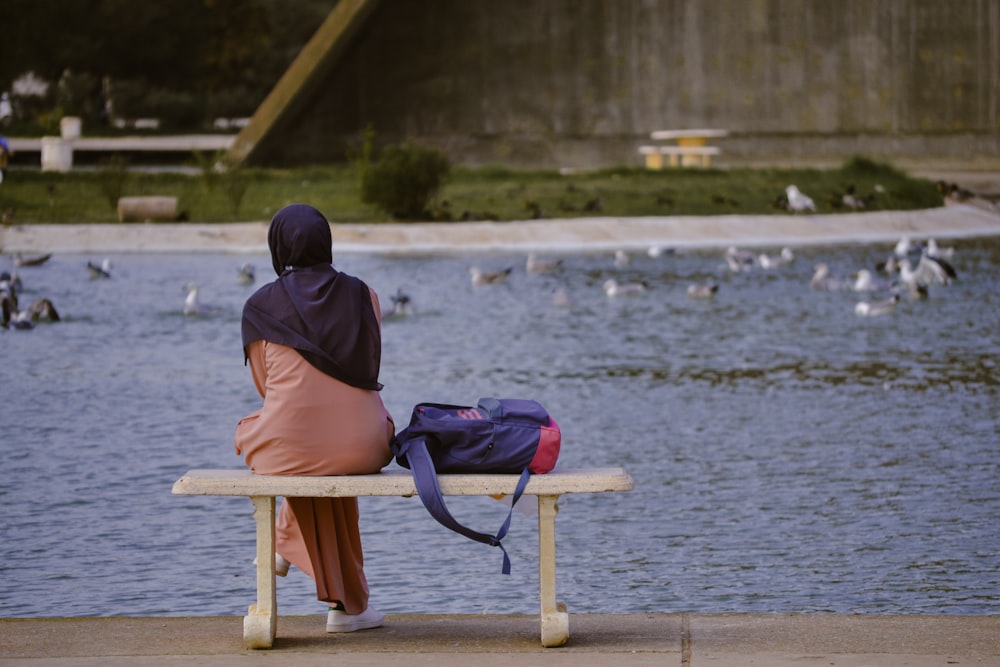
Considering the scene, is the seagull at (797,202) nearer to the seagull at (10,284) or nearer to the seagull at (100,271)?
the seagull at (100,271)

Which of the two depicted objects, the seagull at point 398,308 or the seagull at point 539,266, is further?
the seagull at point 539,266

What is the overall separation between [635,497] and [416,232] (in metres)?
17.6

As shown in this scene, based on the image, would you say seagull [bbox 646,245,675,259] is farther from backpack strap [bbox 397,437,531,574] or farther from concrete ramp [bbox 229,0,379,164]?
backpack strap [bbox 397,437,531,574]

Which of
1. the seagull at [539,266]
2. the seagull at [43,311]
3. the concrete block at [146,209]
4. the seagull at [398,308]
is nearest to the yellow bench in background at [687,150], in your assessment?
the concrete block at [146,209]

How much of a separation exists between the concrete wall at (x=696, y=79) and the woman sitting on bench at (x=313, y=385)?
38.4 m

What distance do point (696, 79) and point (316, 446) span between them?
1570 inches

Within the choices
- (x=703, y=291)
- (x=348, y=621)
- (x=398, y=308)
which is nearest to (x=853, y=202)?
(x=703, y=291)

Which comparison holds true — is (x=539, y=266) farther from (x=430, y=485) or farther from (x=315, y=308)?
(x=430, y=485)

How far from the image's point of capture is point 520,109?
44312 millimetres

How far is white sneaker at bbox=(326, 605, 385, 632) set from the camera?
5.78 metres

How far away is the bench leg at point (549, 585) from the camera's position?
5457 mm

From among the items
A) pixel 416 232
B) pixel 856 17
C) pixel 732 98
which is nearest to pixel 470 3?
pixel 732 98

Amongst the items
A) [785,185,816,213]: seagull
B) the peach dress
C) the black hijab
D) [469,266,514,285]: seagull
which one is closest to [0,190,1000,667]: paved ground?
the peach dress

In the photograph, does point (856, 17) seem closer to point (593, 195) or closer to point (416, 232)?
point (593, 195)
